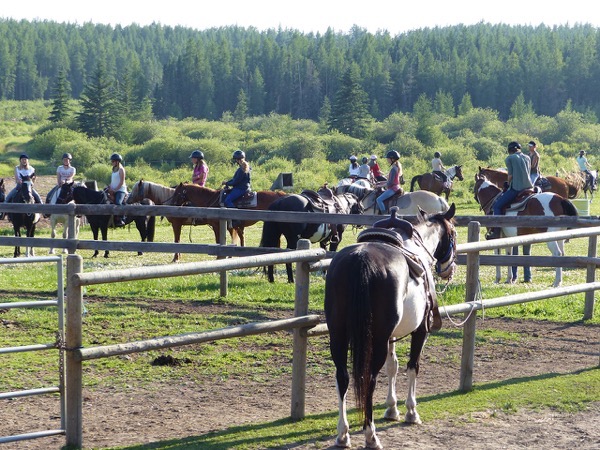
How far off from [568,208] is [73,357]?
1212cm

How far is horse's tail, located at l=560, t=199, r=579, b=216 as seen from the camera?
1598 centimetres

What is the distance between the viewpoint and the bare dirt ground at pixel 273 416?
6.21 m

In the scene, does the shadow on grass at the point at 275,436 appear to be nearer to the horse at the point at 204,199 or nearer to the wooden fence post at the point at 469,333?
the wooden fence post at the point at 469,333

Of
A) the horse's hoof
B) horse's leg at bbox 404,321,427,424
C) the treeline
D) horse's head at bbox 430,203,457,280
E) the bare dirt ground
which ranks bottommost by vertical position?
the bare dirt ground

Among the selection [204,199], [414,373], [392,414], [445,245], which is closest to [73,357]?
[392,414]

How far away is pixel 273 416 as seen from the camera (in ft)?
22.6

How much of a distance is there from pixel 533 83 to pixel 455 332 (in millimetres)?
139756

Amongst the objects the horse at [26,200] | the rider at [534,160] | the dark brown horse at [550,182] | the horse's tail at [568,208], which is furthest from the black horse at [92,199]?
the rider at [534,160]

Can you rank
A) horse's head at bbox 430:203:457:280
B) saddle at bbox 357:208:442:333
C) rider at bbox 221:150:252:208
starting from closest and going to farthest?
1. saddle at bbox 357:208:442:333
2. horse's head at bbox 430:203:457:280
3. rider at bbox 221:150:252:208

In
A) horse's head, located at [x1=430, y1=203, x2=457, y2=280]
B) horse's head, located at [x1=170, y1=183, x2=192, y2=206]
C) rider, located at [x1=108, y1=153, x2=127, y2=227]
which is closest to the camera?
horse's head, located at [x1=430, y1=203, x2=457, y2=280]

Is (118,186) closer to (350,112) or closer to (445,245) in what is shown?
(445,245)

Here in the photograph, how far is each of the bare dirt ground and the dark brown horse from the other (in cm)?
Answer: 1585

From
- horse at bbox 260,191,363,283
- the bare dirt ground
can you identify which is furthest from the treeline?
the bare dirt ground

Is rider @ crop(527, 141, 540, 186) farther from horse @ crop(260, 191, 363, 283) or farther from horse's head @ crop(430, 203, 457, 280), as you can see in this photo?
horse's head @ crop(430, 203, 457, 280)
